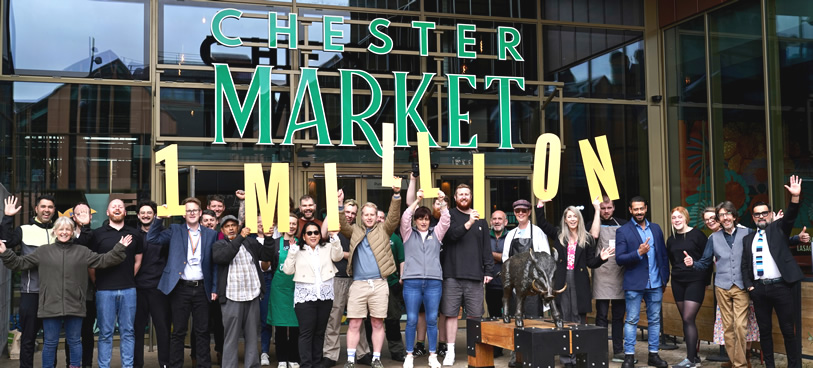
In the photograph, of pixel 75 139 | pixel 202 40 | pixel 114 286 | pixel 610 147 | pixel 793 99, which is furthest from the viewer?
pixel 610 147

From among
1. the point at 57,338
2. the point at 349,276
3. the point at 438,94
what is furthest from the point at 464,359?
the point at 57,338

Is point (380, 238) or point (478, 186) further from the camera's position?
point (380, 238)

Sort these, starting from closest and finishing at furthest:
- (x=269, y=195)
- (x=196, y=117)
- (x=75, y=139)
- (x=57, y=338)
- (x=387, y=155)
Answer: (x=57, y=338)
(x=269, y=195)
(x=387, y=155)
(x=75, y=139)
(x=196, y=117)

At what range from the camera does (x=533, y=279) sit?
272 inches

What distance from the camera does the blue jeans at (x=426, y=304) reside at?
8.16 metres

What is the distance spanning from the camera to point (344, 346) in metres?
9.85

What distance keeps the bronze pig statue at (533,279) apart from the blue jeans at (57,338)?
387 cm

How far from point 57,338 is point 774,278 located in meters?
6.49

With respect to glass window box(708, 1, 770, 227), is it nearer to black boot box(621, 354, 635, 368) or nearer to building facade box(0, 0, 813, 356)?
building facade box(0, 0, 813, 356)

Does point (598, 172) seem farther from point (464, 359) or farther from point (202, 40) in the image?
point (202, 40)

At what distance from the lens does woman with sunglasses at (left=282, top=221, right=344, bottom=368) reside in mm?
7742

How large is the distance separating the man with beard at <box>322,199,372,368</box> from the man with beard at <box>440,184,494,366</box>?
90 cm

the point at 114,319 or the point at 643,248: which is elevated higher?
the point at 643,248

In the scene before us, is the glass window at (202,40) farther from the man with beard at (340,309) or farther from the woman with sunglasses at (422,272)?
the woman with sunglasses at (422,272)
